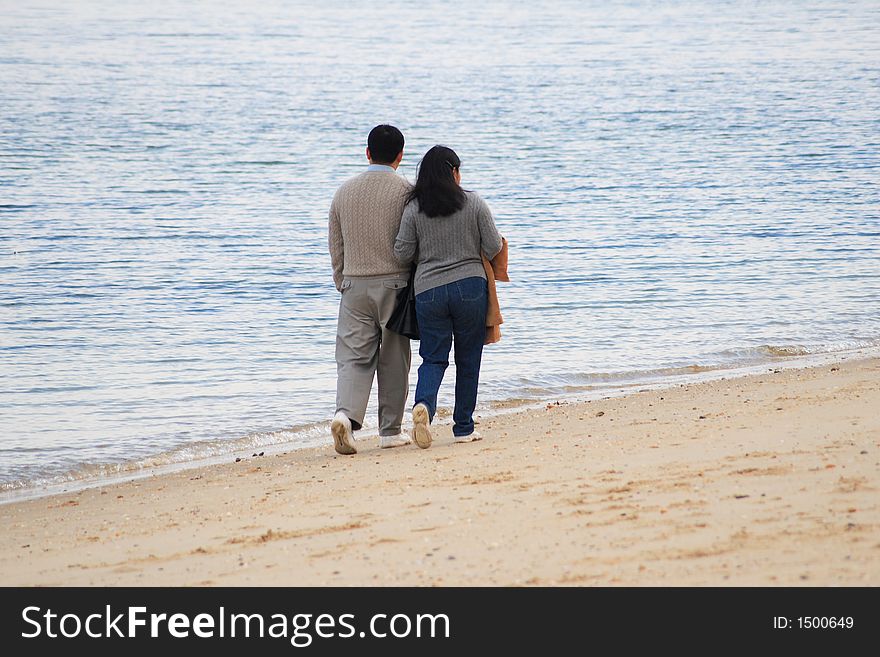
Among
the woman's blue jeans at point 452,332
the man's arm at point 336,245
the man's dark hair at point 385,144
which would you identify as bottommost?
the woman's blue jeans at point 452,332

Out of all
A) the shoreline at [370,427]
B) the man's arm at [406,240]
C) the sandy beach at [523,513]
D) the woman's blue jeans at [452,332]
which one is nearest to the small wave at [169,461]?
the shoreline at [370,427]

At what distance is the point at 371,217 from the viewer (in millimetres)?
6172

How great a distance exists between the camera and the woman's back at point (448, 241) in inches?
239

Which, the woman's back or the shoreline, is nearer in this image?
the woman's back

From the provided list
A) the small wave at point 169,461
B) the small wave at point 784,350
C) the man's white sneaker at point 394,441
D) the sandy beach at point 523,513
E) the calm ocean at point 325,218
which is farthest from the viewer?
the small wave at point 784,350

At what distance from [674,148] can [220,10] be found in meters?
50.8

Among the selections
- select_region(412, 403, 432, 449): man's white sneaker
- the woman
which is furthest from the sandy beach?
the woman

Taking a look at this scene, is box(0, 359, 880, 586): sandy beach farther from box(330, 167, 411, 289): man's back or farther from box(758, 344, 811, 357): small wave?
box(758, 344, 811, 357): small wave

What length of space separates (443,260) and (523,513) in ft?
6.22

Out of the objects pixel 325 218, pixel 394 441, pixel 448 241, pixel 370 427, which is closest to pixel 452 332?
pixel 448 241

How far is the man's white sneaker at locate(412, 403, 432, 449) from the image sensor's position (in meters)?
6.25

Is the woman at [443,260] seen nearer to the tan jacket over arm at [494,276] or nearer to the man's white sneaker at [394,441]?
the tan jacket over arm at [494,276]

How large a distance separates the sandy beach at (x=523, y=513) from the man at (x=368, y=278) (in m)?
0.40
